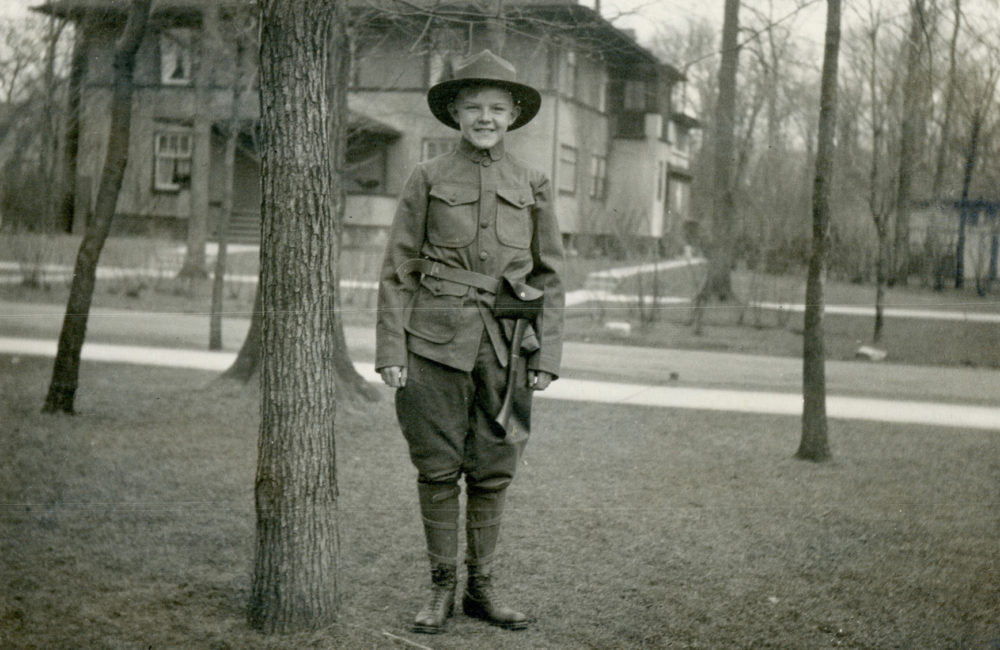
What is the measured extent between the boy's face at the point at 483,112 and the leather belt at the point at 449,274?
0.48 metres

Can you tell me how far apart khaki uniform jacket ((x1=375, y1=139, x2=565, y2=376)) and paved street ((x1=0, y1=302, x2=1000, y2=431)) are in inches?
223

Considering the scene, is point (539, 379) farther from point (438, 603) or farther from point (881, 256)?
point (881, 256)

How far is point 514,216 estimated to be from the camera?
392 cm

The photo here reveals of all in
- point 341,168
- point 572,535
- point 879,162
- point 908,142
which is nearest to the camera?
point 572,535

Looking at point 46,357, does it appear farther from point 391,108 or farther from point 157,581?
point 391,108

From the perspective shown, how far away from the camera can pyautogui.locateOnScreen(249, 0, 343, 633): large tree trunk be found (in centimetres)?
370

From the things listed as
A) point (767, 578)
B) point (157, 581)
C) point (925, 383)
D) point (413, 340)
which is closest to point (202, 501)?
point (157, 581)

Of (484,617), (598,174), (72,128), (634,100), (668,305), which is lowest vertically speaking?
(484,617)

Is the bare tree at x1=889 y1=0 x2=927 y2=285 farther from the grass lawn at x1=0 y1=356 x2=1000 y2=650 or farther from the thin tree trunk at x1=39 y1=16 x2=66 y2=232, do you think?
the thin tree trunk at x1=39 y1=16 x2=66 y2=232

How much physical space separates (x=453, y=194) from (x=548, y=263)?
48 cm

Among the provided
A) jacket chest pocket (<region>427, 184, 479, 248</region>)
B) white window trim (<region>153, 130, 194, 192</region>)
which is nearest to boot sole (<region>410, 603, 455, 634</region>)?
jacket chest pocket (<region>427, 184, 479, 248</region>)

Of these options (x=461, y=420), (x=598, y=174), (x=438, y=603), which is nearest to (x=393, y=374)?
(x=461, y=420)

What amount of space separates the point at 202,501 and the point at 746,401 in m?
5.71

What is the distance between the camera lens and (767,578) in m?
4.50
